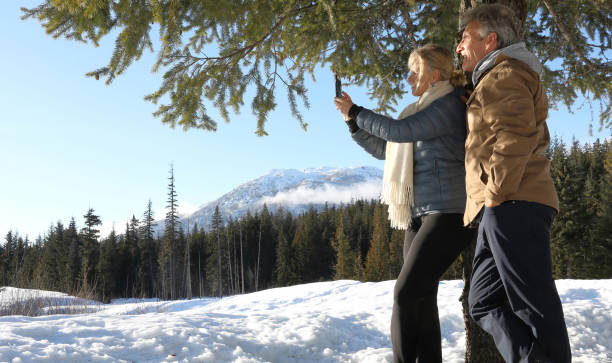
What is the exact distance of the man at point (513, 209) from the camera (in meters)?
1.53

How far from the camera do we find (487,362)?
285cm

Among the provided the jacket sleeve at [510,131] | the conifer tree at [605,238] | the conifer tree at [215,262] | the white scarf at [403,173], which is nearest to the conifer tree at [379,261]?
the conifer tree at [605,238]

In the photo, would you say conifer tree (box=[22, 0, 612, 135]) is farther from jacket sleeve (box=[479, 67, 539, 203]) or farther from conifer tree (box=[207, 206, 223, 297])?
conifer tree (box=[207, 206, 223, 297])

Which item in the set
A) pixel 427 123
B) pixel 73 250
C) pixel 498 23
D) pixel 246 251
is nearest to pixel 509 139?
pixel 427 123

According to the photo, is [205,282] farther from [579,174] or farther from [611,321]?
[611,321]

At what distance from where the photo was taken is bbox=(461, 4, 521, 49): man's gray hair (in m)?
1.86

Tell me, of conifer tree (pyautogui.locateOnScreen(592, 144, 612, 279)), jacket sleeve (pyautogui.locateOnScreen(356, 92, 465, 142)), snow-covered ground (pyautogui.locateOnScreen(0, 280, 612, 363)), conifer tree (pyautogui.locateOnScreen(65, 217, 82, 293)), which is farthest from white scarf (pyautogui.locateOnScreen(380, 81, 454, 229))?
conifer tree (pyautogui.locateOnScreen(65, 217, 82, 293))

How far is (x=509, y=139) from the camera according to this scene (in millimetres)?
1570

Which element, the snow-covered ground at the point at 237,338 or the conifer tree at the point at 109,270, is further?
the conifer tree at the point at 109,270

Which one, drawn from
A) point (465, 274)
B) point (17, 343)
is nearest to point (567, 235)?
point (465, 274)

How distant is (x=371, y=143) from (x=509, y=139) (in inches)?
43.5

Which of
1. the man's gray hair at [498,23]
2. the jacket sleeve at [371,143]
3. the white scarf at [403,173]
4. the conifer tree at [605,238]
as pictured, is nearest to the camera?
the man's gray hair at [498,23]

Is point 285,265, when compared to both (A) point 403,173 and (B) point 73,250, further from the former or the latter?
(A) point 403,173

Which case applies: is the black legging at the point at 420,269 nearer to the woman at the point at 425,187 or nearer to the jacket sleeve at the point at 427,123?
the woman at the point at 425,187
